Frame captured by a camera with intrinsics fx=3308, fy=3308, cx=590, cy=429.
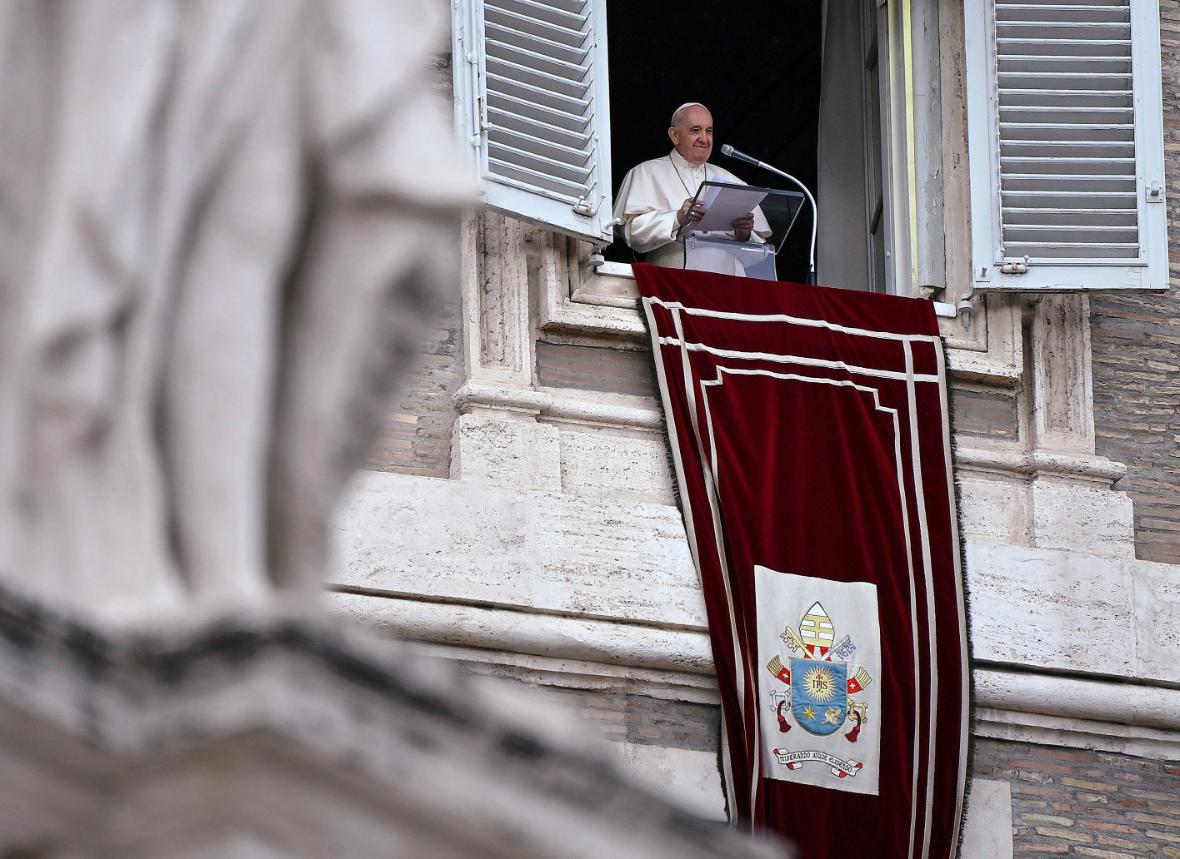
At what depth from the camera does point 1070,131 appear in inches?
365

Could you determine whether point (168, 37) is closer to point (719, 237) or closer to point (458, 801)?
point (458, 801)

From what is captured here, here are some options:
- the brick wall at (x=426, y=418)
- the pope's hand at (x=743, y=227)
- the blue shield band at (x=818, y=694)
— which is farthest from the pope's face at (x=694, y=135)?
the blue shield band at (x=818, y=694)

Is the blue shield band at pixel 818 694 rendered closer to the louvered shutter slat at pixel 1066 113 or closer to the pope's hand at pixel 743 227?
the pope's hand at pixel 743 227

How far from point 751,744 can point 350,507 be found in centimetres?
117

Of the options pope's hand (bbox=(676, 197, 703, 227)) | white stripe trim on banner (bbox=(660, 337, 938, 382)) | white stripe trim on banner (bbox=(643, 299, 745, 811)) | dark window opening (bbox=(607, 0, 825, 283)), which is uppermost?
dark window opening (bbox=(607, 0, 825, 283))

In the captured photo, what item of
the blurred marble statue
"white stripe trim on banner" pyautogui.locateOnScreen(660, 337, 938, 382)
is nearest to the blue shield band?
"white stripe trim on banner" pyautogui.locateOnScreen(660, 337, 938, 382)

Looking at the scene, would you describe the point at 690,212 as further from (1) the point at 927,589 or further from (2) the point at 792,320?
(1) the point at 927,589

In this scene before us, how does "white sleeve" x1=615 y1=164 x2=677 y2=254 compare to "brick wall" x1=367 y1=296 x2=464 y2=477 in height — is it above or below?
above

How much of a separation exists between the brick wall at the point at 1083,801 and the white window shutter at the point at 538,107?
1.74m

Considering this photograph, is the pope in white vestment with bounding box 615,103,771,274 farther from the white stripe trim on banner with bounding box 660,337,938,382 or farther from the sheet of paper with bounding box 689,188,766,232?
the white stripe trim on banner with bounding box 660,337,938,382

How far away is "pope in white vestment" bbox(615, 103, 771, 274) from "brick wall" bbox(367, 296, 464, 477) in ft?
3.23

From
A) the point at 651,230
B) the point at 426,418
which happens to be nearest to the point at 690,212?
the point at 651,230

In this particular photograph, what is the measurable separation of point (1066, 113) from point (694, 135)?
1.24 meters

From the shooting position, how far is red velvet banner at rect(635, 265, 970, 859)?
825cm
